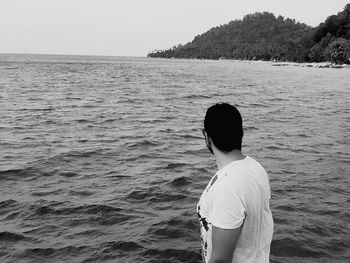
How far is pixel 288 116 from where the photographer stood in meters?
25.3

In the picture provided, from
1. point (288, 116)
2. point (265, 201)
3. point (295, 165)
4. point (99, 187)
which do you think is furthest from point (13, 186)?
point (288, 116)

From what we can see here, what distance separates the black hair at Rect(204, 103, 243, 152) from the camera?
299 centimetres

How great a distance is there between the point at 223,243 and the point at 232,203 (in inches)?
11.5

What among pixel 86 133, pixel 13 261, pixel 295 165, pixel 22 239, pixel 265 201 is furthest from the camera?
pixel 86 133

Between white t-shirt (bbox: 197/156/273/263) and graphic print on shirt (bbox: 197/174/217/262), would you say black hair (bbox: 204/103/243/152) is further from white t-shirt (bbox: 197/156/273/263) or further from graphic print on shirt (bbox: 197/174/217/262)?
graphic print on shirt (bbox: 197/174/217/262)

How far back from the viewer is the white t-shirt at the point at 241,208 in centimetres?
274

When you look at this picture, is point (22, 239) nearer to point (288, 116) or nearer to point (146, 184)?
point (146, 184)

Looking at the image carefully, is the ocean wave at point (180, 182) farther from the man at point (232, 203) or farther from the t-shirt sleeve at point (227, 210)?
the t-shirt sleeve at point (227, 210)

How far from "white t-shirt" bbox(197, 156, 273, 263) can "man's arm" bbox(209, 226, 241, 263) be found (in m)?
0.04

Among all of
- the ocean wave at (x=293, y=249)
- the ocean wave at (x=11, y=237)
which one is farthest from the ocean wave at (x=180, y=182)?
the ocean wave at (x=11, y=237)

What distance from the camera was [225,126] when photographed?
299 centimetres

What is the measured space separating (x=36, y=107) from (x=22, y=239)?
874 inches

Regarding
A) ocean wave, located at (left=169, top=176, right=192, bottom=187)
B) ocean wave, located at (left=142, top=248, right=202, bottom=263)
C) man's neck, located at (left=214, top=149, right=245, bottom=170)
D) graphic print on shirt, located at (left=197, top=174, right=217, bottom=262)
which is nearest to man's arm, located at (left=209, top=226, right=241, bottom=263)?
graphic print on shirt, located at (left=197, top=174, right=217, bottom=262)

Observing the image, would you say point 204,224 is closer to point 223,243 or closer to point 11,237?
point 223,243
